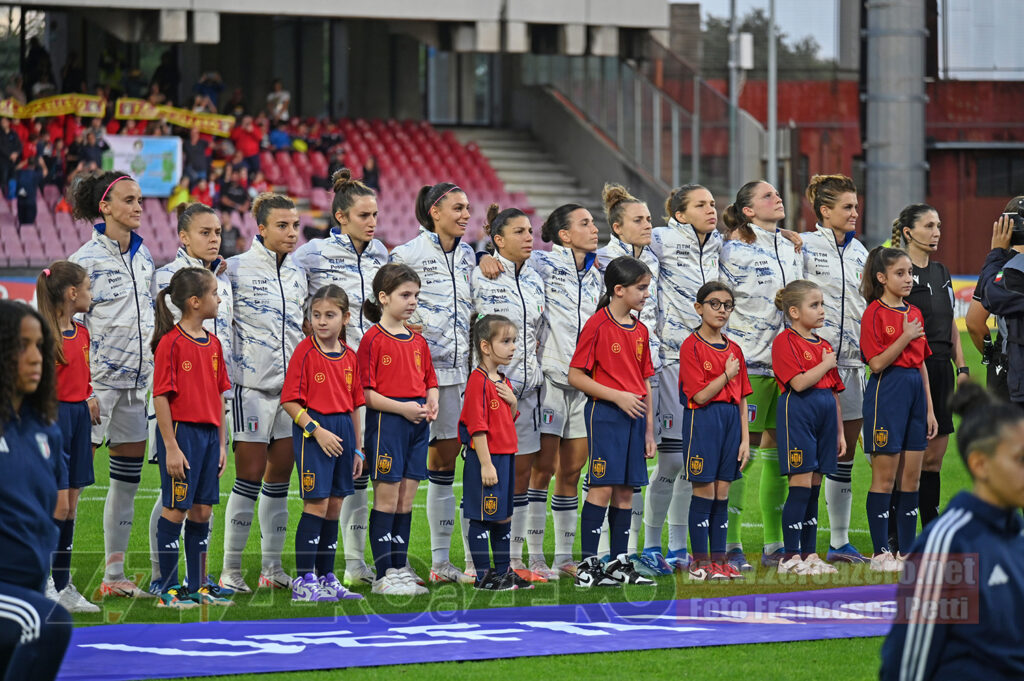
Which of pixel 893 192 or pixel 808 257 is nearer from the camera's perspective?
pixel 808 257

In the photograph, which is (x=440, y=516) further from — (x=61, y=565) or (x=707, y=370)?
(x=61, y=565)

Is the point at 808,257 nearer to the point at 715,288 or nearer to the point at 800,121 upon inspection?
the point at 715,288

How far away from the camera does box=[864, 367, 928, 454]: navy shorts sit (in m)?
Answer: 7.56

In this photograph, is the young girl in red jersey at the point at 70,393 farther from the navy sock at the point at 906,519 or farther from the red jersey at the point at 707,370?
the navy sock at the point at 906,519

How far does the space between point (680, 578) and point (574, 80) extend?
819 inches

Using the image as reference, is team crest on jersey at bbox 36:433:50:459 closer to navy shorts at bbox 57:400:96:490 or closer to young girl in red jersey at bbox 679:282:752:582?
navy shorts at bbox 57:400:96:490

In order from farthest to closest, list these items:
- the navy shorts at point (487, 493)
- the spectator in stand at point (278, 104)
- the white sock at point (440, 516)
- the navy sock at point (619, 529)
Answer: the spectator in stand at point (278, 104), the white sock at point (440, 516), the navy sock at point (619, 529), the navy shorts at point (487, 493)

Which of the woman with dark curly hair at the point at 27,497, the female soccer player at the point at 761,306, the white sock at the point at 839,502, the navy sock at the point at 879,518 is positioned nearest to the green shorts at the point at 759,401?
the female soccer player at the point at 761,306

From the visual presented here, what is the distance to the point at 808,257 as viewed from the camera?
8.19m

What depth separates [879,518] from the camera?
7.65m

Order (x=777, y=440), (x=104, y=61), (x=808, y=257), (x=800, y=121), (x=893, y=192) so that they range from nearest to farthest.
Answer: (x=777, y=440) → (x=808, y=257) → (x=893, y=192) → (x=104, y=61) → (x=800, y=121)

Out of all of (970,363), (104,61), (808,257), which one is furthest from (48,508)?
(104,61)

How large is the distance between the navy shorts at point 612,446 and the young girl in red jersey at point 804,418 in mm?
849

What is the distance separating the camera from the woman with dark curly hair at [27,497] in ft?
12.7
